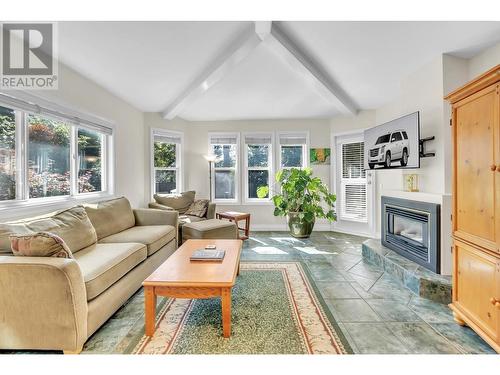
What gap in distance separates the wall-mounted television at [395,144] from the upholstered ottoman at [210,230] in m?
2.25

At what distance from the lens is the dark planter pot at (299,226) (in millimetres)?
4504

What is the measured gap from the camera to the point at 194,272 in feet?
6.04

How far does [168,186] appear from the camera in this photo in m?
4.98

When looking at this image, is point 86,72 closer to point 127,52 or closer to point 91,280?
point 127,52

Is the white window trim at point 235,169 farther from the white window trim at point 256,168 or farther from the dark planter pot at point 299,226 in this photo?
the dark planter pot at point 299,226

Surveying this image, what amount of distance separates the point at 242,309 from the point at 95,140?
3090 millimetres

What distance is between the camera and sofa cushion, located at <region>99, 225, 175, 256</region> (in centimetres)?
266

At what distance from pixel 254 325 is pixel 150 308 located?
2.51 ft

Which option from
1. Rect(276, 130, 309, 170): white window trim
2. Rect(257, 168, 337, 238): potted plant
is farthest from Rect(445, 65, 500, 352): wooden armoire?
Rect(276, 130, 309, 170): white window trim

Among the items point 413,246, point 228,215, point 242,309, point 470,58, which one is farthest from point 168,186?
point 470,58

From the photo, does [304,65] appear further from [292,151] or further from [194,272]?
[194,272]

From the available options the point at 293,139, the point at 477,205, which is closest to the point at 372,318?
the point at 477,205

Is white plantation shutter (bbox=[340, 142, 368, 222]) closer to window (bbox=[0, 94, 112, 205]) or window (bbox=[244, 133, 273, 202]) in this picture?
window (bbox=[244, 133, 273, 202])

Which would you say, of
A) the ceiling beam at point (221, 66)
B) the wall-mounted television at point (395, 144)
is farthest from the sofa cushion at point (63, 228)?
the wall-mounted television at point (395, 144)
